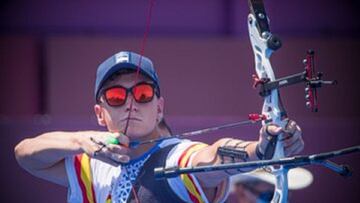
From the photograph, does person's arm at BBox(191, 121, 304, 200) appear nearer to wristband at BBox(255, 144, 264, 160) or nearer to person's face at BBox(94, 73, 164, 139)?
wristband at BBox(255, 144, 264, 160)

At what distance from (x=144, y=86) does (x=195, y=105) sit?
209 cm

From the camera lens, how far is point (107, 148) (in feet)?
8.42


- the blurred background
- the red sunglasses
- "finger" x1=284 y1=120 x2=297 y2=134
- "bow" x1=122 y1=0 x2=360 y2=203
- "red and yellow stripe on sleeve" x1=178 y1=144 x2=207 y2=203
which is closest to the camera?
"bow" x1=122 y1=0 x2=360 y2=203

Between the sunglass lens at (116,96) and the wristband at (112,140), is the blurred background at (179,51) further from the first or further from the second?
the wristband at (112,140)

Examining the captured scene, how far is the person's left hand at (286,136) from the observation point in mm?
2461

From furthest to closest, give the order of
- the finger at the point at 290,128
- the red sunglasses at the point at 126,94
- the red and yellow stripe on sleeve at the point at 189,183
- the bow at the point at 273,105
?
the red sunglasses at the point at 126,94 < the red and yellow stripe on sleeve at the point at 189,183 < the finger at the point at 290,128 < the bow at the point at 273,105

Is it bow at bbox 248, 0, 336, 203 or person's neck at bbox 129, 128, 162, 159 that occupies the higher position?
bow at bbox 248, 0, 336, 203

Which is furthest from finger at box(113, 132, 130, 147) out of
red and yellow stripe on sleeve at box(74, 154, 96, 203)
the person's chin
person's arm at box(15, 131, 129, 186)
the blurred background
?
the blurred background

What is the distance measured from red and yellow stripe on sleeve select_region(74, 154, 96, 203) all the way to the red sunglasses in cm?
22

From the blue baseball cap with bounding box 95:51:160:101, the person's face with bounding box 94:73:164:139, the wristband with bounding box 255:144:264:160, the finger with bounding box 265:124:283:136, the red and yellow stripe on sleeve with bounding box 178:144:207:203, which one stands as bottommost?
the red and yellow stripe on sleeve with bounding box 178:144:207:203

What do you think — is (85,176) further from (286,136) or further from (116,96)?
(286,136)

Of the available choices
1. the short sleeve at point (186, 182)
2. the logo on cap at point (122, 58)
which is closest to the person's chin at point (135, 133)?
the short sleeve at point (186, 182)

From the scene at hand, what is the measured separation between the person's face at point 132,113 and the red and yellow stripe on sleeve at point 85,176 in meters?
0.15

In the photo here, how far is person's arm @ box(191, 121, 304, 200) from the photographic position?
2488mm
